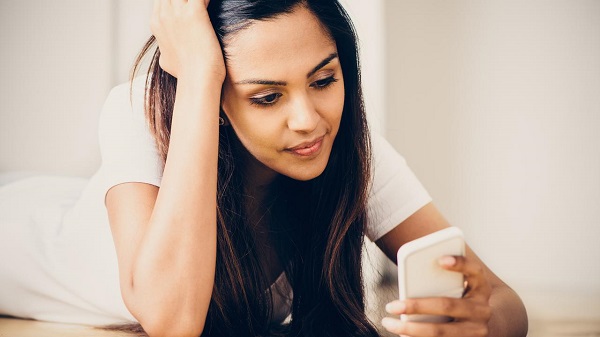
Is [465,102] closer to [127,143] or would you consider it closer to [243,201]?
[243,201]

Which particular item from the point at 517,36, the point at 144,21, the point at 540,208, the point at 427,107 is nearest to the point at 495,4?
the point at 517,36

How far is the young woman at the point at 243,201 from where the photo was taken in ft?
3.06

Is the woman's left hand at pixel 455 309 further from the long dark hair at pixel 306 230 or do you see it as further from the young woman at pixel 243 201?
the long dark hair at pixel 306 230

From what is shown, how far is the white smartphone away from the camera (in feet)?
2.61

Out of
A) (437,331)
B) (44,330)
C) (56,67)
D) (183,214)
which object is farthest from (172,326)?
(56,67)

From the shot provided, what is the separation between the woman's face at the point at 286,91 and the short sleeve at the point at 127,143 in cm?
15

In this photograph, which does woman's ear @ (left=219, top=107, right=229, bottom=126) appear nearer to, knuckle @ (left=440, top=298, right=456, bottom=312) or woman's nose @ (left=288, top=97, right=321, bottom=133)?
woman's nose @ (left=288, top=97, right=321, bottom=133)

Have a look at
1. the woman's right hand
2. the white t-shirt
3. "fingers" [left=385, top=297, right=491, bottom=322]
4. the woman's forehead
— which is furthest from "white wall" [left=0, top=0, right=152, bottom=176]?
"fingers" [left=385, top=297, right=491, bottom=322]

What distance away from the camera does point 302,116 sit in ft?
3.07

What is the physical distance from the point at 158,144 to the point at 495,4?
5.10ft

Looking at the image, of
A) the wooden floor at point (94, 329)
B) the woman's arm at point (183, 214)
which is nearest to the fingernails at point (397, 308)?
the woman's arm at point (183, 214)

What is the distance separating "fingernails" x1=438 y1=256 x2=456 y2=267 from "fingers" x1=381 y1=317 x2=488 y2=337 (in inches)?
3.3

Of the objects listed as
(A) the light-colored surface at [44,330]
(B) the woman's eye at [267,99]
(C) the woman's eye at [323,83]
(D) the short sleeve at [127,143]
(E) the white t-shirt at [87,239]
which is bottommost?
(A) the light-colored surface at [44,330]

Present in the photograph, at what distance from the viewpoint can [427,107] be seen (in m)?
2.36
